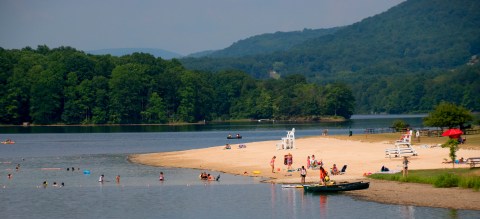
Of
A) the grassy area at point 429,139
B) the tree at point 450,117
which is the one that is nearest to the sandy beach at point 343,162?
the grassy area at point 429,139

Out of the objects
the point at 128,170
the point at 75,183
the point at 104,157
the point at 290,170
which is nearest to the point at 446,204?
the point at 290,170

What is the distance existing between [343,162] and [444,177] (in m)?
18.9

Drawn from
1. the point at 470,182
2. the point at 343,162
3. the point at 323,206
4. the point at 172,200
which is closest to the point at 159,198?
the point at 172,200

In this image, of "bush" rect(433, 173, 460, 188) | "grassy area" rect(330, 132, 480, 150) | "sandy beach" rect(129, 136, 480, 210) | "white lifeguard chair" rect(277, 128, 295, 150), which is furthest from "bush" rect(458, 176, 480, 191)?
"white lifeguard chair" rect(277, 128, 295, 150)

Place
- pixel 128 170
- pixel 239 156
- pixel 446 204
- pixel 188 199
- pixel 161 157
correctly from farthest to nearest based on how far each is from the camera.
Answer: pixel 161 157
pixel 239 156
pixel 128 170
pixel 188 199
pixel 446 204

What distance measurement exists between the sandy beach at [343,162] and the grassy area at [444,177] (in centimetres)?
65

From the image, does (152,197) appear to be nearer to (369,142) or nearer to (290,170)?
(290,170)

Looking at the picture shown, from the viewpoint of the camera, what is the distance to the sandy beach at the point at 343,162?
53188 mm

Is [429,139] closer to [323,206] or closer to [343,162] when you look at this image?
[343,162]

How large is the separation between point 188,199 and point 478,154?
991 inches

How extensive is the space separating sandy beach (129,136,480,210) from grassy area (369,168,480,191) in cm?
65

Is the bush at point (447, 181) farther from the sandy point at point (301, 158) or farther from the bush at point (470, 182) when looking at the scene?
the sandy point at point (301, 158)

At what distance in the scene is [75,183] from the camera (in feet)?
232

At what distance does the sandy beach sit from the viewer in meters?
53.2
